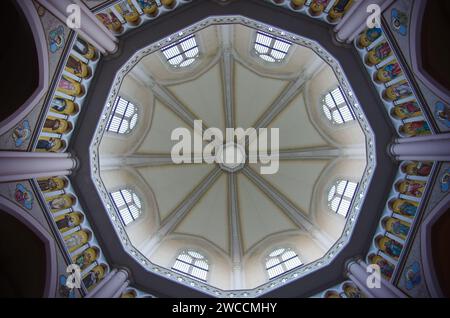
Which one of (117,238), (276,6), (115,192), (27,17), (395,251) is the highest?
(276,6)

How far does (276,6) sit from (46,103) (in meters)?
8.99

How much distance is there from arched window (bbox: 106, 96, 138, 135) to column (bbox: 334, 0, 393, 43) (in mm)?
10523

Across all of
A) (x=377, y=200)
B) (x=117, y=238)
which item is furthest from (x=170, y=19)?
(x=377, y=200)

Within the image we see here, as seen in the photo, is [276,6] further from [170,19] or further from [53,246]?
[53,246]

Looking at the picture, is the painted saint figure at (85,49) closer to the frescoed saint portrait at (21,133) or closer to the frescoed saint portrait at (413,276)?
the frescoed saint portrait at (21,133)

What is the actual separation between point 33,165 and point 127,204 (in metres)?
7.00

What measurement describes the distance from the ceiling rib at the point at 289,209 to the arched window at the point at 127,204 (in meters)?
7.73

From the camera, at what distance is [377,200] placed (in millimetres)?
13039

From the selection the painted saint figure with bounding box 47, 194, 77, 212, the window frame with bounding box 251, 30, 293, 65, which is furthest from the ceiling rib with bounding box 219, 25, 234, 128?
the painted saint figure with bounding box 47, 194, 77, 212

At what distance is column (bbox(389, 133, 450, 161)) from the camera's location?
9781 mm

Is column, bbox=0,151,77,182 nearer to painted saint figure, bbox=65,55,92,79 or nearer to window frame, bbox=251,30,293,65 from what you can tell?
painted saint figure, bbox=65,55,92,79

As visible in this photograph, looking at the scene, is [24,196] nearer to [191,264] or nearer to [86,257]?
[86,257]

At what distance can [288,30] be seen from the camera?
12523mm

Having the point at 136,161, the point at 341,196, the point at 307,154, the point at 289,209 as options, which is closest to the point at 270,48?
the point at 307,154
